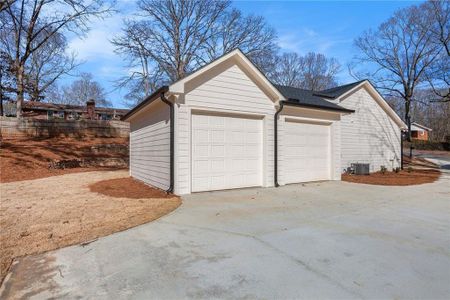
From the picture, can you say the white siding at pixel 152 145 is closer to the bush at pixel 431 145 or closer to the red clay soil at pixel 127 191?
the red clay soil at pixel 127 191

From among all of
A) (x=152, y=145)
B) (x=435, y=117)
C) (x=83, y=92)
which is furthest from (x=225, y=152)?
(x=435, y=117)

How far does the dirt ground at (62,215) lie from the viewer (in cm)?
452

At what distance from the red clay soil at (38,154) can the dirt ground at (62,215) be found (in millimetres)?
4129

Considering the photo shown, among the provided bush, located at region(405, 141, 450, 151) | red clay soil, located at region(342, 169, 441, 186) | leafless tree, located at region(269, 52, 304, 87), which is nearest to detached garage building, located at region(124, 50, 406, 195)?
red clay soil, located at region(342, 169, 441, 186)

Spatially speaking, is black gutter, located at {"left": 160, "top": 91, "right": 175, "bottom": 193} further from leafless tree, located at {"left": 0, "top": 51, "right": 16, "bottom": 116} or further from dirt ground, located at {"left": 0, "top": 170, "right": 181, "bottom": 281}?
leafless tree, located at {"left": 0, "top": 51, "right": 16, "bottom": 116}

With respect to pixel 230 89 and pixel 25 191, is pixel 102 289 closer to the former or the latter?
pixel 230 89

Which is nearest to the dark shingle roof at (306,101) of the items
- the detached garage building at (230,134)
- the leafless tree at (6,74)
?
the detached garage building at (230,134)

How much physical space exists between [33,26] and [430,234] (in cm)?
2543

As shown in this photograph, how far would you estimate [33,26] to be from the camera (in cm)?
2125

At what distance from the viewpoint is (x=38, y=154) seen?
15.7 meters

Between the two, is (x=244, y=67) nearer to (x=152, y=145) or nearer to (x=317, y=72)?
(x=152, y=145)

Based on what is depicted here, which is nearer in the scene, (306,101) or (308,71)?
(306,101)

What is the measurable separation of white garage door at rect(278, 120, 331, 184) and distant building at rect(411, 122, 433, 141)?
46.1 m

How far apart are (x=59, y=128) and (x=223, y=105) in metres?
14.9
